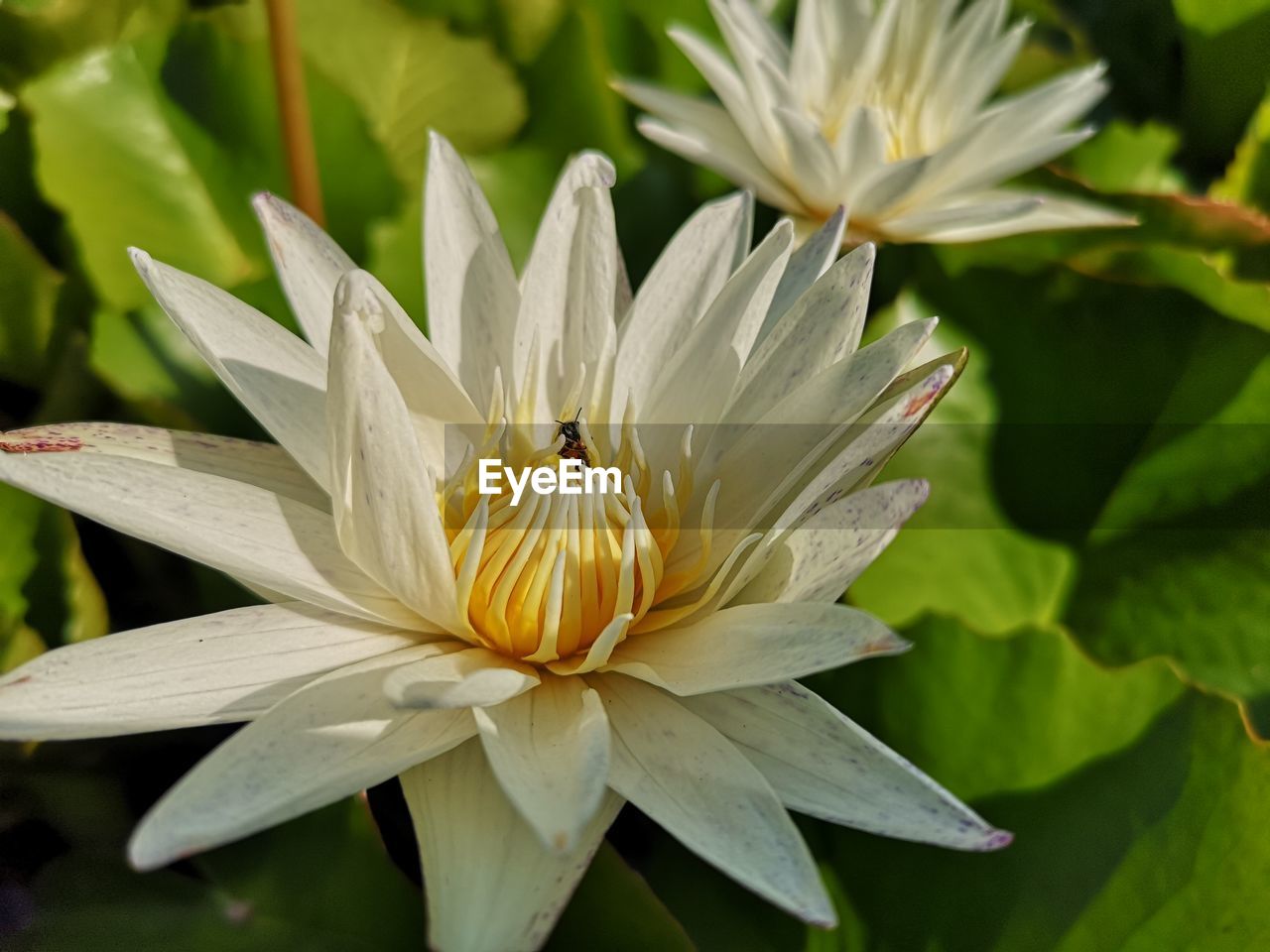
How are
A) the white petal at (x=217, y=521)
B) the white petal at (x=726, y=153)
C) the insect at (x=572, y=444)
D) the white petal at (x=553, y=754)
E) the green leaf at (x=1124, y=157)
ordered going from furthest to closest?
the green leaf at (x=1124, y=157) → the white petal at (x=726, y=153) → the insect at (x=572, y=444) → the white petal at (x=217, y=521) → the white petal at (x=553, y=754)

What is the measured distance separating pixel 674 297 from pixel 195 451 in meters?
0.39

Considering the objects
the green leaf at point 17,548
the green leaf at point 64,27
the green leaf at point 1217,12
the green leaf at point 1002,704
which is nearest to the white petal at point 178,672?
the green leaf at point 17,548

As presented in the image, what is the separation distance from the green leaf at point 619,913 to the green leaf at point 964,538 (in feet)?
1.47

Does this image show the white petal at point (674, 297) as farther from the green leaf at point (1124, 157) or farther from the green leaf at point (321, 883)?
the green leaf at point (1124, 157)

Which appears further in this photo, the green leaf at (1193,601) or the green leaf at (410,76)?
the green leaf at (410,76)

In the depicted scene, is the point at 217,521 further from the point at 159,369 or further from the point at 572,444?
the point at 159,369

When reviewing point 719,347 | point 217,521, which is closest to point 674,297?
point 719,347

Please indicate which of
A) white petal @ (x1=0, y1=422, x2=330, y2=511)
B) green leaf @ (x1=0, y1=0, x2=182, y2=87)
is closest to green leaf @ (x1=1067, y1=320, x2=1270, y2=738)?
white petal @ (x1=0, y1=422, x2=330, y2=511)

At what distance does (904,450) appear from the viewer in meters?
1.12

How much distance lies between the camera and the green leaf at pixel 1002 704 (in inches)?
33.7

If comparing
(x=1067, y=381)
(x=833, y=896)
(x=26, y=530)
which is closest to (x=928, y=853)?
(x=833, y=896)

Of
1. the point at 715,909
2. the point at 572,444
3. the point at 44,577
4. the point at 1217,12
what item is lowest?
the point at 715,909

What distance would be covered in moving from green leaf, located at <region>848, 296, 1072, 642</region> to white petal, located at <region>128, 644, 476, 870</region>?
60 cm

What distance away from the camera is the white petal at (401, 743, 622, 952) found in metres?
0.60
